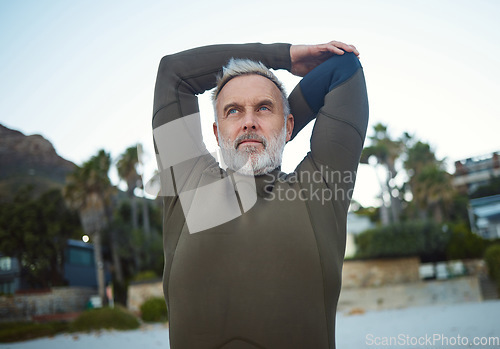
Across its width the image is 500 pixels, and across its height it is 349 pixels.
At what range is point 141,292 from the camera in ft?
68.3

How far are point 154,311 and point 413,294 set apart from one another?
41.7ft

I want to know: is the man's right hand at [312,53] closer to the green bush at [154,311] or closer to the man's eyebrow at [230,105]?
the man's eyebrow at [230,105]

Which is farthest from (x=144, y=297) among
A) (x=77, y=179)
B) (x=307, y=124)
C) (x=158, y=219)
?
(x=307, y=124)

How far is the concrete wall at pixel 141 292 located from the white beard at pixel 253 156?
20.3 m

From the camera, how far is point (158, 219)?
99.6 feet

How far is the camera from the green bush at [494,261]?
19147 mm

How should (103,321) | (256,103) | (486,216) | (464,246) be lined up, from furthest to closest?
1. (486,216)
2. (464,246)
3. (103,321)
4. (256,103)

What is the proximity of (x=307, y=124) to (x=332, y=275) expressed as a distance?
704 mm

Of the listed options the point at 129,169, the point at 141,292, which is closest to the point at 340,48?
the point at 141,292

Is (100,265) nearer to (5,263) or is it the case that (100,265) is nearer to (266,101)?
(5,263)

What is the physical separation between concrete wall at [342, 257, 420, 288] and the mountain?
15.0 meters

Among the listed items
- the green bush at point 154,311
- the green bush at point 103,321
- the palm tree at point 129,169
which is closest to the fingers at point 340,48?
the green bush at point 103,321

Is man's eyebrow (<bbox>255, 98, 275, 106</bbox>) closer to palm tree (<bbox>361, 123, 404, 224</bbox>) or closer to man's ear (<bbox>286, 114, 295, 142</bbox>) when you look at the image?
man's ear (<bbox>286, 114, 295, 142</bbox>)

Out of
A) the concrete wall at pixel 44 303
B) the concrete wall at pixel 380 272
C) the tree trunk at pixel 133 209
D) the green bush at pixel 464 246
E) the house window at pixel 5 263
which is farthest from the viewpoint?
the tree trunk at pixel 133 209
